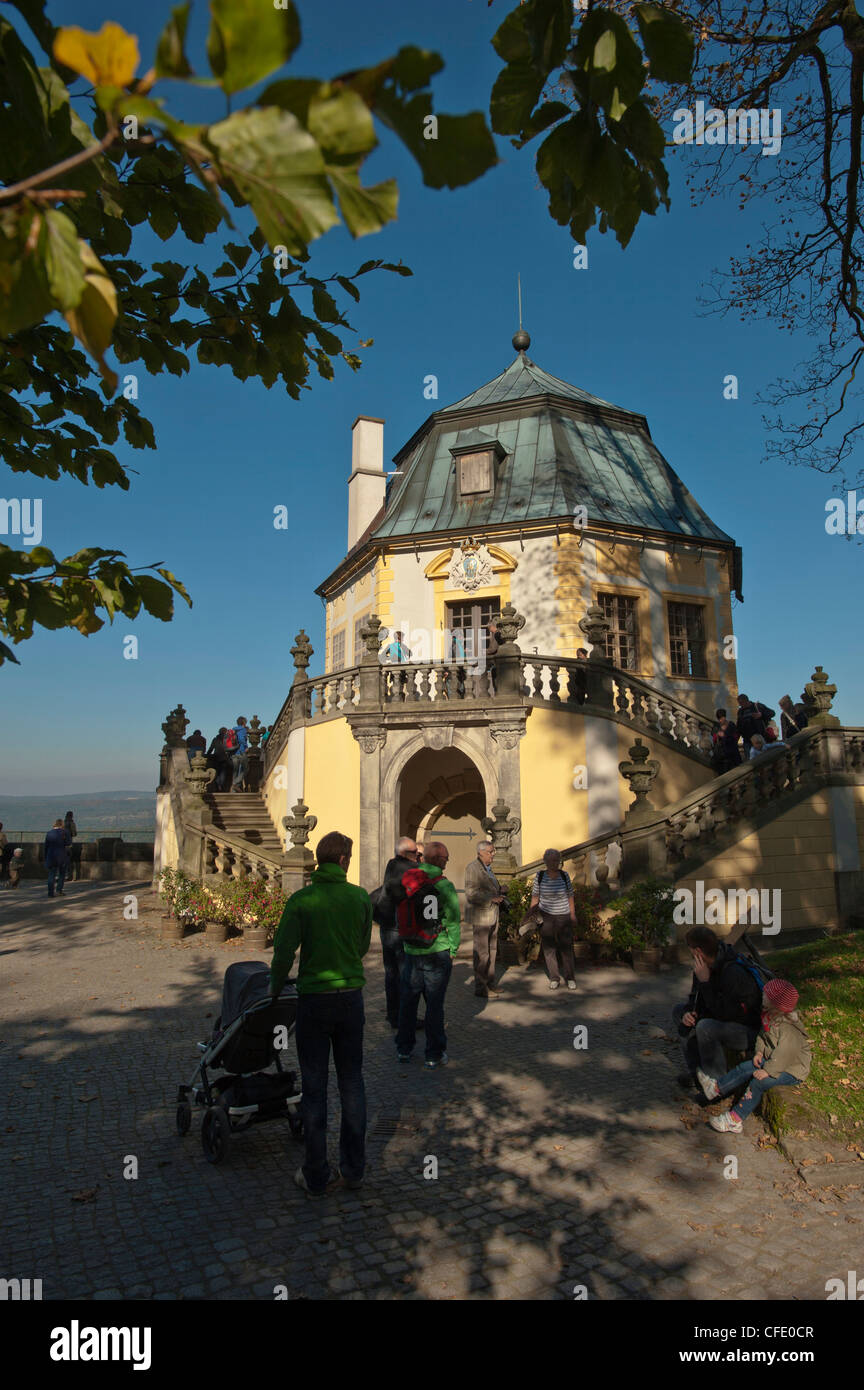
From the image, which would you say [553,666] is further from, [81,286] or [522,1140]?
[81,286]

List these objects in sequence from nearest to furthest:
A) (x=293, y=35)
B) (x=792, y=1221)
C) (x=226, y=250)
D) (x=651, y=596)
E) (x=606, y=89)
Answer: (x=293, y=35) → (x=606, y=89) → (x=226, y=250) → (x=792, y=1221) → (x=651, y=596)

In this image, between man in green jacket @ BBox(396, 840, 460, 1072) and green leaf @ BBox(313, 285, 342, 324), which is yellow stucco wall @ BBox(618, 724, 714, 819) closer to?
man in green jacket @ BBox(396, 840, 460, 1072)

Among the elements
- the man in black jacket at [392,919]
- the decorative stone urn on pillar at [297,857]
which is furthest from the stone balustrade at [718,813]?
the man in black jacket at [392,919]

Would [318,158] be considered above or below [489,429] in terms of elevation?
below

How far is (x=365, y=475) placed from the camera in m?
26.7

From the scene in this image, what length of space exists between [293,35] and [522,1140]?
5975mm

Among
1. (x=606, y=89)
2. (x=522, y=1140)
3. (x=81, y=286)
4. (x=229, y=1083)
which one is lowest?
(x=522, y=1140)

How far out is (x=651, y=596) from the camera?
20484 millimetres

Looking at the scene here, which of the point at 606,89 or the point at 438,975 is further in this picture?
the point at 438,975

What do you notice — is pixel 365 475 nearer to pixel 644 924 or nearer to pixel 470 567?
pixel 470 567

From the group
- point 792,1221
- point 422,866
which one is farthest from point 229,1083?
point 792,1221

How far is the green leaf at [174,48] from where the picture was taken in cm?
127

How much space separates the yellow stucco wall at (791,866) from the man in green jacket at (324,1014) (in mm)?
7788

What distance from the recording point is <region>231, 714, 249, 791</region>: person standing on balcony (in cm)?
2145
